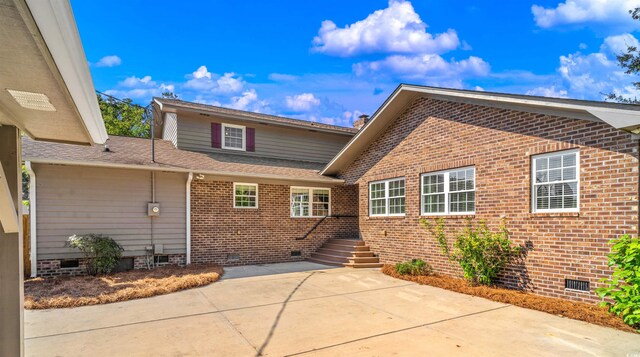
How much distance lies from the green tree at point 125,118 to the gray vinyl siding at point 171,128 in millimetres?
11765

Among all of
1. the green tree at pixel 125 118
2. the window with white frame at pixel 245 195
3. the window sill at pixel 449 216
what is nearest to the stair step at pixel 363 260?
the window sill at pixel 449 216

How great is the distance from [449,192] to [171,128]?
10517 millimetres

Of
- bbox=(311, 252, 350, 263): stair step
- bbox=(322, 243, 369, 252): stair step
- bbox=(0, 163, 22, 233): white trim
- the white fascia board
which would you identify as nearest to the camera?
the white fascia board

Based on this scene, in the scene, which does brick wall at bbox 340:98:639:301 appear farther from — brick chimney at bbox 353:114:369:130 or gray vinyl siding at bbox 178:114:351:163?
brick chimney at bbox 353:114:369:130

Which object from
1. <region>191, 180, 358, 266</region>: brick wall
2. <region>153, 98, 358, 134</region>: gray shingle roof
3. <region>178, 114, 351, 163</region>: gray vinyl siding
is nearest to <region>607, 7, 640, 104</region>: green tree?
<region>153, 98, 358, 134</region>: gray shingle roof

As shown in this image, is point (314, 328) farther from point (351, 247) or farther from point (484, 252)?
point (351, 247)

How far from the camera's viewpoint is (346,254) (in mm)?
12352

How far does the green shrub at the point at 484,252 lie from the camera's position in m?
8.03

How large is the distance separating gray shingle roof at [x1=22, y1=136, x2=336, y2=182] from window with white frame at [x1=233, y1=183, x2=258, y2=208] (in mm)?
592

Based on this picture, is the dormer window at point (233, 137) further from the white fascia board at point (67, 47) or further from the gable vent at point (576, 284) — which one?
the white fascia board at point (67, 47)

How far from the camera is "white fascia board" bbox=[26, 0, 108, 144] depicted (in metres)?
1.50

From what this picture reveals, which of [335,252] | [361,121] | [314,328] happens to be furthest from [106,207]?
[361,121]

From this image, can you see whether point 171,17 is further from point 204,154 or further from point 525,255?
point 525,255

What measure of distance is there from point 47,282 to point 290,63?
19.2m
